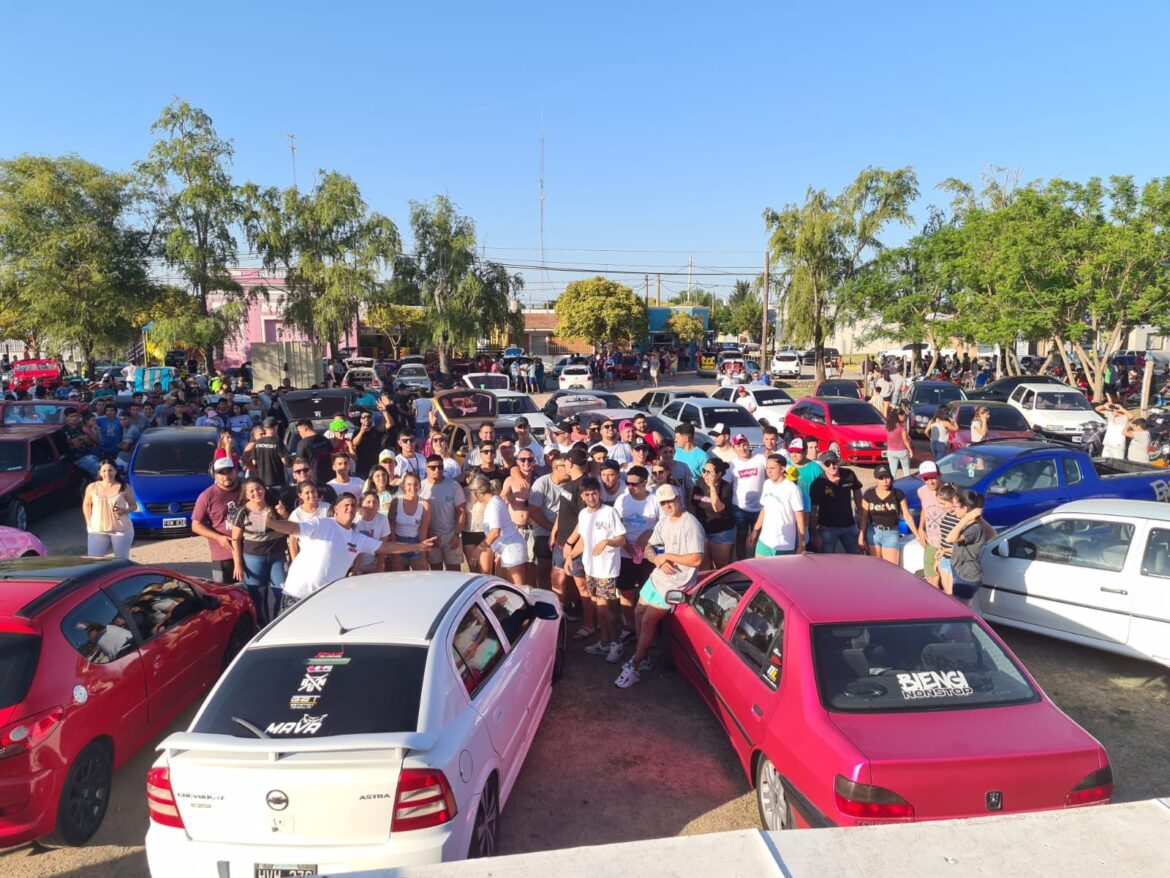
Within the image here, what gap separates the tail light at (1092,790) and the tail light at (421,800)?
9.44 ft

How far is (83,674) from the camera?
14.5 ft

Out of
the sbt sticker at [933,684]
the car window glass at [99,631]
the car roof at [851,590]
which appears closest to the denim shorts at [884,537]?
the car roof at [851,590]

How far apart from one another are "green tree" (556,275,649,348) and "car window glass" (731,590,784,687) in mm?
44833

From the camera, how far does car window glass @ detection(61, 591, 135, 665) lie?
454 centimetres

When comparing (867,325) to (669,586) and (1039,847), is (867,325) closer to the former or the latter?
(669,586)

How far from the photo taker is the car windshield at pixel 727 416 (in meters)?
15.4

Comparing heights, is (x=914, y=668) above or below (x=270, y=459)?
below

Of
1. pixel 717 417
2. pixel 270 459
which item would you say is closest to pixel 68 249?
pixel 270 459

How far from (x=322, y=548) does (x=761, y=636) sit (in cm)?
345

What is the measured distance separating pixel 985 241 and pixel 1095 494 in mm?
18407

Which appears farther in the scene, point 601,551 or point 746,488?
point 746,488

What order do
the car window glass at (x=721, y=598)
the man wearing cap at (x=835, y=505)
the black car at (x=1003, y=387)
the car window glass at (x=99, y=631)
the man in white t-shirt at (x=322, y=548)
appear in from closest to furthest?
the car window glass at (x=99, y=631) → the car window glass at (x=721, y=598) → the man in white t-shirt at (x=322, y=548) → the man wearing cap at (x=835, y=505) → the black car at (x=1003, y=387)

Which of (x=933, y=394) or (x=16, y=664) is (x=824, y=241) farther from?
(x=16, y=664)

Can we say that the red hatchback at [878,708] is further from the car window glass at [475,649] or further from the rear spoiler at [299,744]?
the rear spoiler at [299,744]
